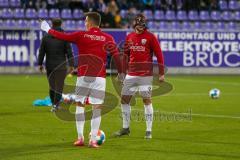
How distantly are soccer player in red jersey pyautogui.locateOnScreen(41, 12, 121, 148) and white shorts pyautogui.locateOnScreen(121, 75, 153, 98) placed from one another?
153 centimetres

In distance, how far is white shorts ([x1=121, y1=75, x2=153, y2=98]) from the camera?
1393cm

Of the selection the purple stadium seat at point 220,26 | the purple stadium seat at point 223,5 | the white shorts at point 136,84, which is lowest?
the purple stadium seat at point 220,26

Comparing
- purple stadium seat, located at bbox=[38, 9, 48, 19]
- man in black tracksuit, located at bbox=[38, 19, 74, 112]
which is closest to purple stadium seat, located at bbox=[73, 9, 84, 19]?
purple stadium seat, located at bbox=[38, 9, 48, 19]

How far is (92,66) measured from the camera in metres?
12.5

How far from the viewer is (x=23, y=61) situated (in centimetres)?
3291

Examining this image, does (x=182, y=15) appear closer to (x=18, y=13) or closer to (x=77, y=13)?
(x=77, y=13)

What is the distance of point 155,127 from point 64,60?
411 centimetres

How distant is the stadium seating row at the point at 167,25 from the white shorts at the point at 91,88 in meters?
21.4

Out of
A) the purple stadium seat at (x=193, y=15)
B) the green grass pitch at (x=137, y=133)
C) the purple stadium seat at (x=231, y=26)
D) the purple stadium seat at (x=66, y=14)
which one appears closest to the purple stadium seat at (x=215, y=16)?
the purple stadium seat at (x=193, y=15)

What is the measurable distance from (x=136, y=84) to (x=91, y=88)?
1685 millimetres

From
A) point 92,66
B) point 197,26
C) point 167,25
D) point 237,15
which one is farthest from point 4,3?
point 92,66

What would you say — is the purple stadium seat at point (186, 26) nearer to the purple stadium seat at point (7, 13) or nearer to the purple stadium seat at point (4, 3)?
the purple stadium seat at point (7, 13)

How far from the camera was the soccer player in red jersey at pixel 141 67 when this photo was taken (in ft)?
45.1

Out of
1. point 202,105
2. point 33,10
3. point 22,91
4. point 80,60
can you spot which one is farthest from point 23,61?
point 80,60
